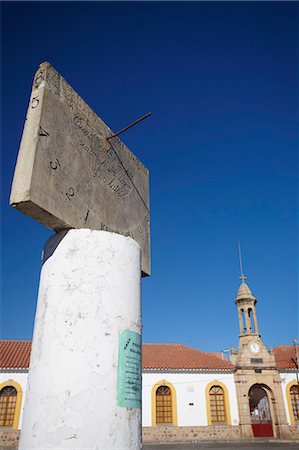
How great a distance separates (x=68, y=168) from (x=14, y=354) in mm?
18366

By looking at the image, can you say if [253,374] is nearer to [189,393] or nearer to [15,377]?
[189,393]

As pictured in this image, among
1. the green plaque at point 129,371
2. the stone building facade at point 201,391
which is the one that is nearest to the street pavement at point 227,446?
the stone building facade at point 201,391

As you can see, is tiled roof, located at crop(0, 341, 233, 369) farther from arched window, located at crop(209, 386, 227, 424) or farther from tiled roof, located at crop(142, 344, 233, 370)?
arched window, located at crop(209, 386, 227, 424)

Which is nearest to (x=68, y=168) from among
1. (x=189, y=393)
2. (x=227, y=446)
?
(x=227, y=446)

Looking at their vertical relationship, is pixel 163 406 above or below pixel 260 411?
above

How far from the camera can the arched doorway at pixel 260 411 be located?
62.6 ft

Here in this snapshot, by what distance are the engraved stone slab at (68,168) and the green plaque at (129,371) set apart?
1028 millimetres

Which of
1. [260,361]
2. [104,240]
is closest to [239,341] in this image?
[260,361]

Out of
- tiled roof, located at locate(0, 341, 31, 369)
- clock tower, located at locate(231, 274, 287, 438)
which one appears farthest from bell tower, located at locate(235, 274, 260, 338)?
tiled roof, located at locate(0, 341, 31, 369)

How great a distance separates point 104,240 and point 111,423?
1.34 metres

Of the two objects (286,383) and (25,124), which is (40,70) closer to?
(25,124)

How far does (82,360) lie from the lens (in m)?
2.37

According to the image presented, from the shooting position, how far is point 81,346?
2408 mm

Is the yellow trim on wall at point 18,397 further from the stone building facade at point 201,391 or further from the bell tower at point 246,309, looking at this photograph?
the bell tower at point 246,309
